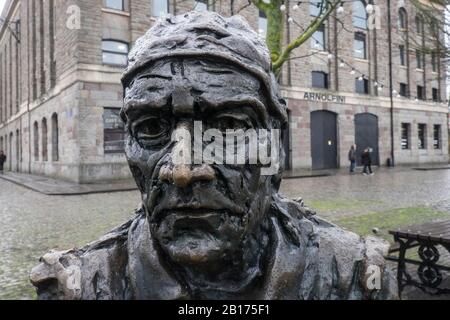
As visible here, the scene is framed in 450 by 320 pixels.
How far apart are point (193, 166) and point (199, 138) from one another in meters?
0.10

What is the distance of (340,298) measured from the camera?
52.2 inches

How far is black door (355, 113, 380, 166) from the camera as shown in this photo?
84.6 ft

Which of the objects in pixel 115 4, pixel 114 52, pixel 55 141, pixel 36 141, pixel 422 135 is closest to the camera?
pixel 114 52

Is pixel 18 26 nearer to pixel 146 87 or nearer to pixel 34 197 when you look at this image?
pixel 34 197

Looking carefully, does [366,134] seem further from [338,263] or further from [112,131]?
[338,263]

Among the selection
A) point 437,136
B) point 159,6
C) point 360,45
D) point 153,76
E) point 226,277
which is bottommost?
point 226,277

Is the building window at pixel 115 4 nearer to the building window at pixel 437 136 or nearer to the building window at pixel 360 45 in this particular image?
the building window at pixel 360 45

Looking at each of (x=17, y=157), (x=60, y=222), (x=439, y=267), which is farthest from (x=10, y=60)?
(x=439, y=267)

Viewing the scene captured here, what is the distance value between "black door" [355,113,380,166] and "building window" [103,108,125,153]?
15.1 meters

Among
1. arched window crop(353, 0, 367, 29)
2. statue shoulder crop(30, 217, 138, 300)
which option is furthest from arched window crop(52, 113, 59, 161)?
statue shoulder crop(30, 217, 138, 300)

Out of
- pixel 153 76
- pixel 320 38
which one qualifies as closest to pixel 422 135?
pixel 320 38

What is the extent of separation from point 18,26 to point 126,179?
1851cm

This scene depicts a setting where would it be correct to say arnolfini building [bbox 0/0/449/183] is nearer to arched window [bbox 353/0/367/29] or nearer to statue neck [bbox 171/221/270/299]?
arched window [bbox 353/0/367/29]

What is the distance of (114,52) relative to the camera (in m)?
17.4
